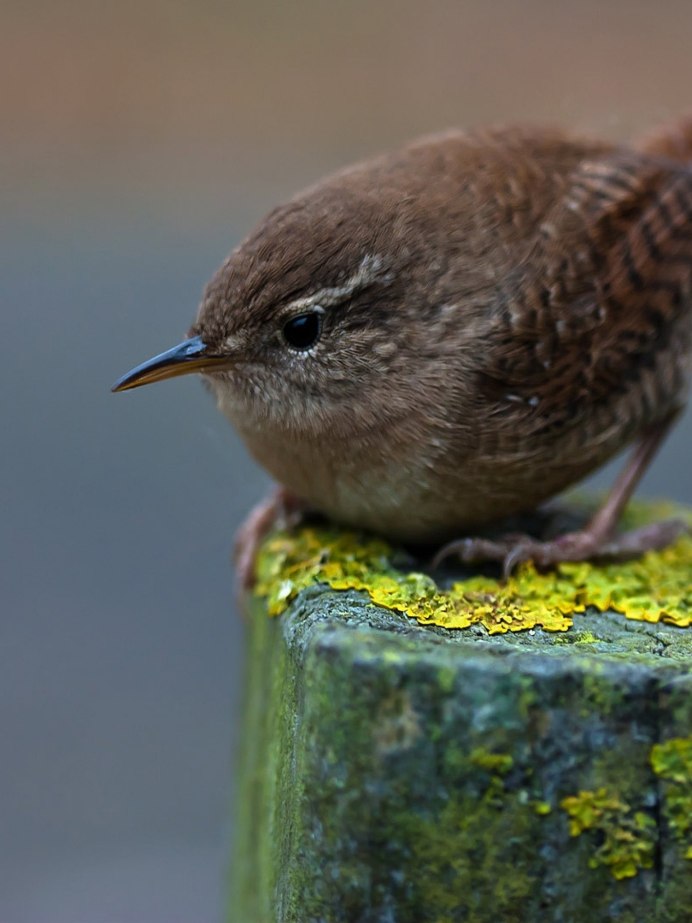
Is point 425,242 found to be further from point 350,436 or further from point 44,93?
point 44,93

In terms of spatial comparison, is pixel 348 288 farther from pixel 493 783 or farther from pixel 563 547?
pixel 493 783

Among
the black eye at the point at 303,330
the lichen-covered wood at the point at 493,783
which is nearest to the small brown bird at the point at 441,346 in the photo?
the black eye at the point at 303,330

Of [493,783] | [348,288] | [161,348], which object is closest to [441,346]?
[348,288]

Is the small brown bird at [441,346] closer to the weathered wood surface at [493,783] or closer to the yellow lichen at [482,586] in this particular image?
the yellow lichen at [482,586]

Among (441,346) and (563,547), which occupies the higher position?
(441,346)

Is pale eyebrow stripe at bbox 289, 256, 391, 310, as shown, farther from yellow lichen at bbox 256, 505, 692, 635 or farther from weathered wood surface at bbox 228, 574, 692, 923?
weathered wood surface at bbox 228, 574, 692, 923

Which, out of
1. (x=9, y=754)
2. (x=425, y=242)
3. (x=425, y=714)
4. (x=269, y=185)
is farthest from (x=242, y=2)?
(x=425, y=714)
